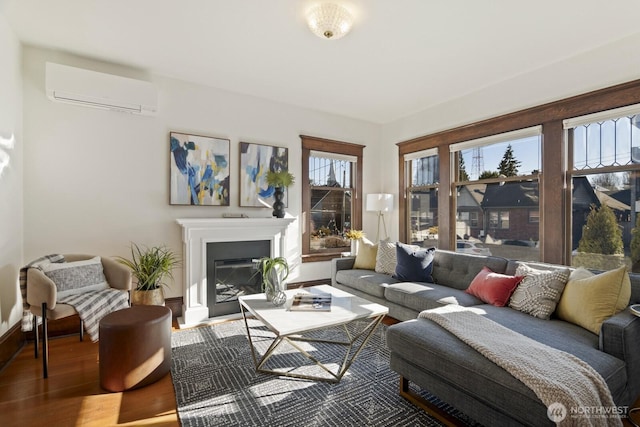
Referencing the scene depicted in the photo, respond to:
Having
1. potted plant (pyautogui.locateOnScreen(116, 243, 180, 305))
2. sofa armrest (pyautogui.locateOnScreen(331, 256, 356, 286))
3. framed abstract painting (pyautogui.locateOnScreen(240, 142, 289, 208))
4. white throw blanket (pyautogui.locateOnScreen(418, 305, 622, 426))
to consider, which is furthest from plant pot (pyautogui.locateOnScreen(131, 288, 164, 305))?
white throw blanket (pyautogui.locateOnScreen(418, 305, 622, 426))

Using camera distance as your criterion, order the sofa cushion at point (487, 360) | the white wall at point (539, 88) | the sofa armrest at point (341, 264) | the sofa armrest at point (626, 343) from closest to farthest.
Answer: the sofa cushion at point (487, 360) → the sofa armrest at point (626, 343) → the white wall at point (539, 88) → the sofa armrest at point (341, 264)

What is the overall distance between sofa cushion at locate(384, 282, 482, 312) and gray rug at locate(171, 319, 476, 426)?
0.50 m

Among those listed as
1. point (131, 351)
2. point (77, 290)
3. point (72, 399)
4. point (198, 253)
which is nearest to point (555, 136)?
point (198, 253)

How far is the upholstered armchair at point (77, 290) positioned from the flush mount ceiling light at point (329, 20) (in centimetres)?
269

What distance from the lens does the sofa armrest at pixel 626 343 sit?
177cm

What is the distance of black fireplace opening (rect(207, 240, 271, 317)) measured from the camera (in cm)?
364

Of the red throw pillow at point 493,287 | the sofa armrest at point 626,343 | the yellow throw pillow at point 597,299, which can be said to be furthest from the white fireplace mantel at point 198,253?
the sofa armrest at point 626,343

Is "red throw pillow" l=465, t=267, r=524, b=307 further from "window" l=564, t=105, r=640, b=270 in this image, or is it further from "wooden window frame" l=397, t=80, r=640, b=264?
"window" l=564, t=105, r=640, b=270

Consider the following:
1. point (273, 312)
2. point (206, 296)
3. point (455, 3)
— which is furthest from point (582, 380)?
point (206, 296)

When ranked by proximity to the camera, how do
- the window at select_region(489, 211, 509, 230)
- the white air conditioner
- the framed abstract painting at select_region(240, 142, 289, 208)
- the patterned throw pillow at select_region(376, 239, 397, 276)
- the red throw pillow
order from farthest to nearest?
1. the framed abstract painting at select_region(240, 142, 289, 208)
2. the patterned throw pillow at select_region(376, 239, 397, 276)
3. the window at select_region(489, 211, 509, 230)
4. the white air conditioner
5. the red throw pillow

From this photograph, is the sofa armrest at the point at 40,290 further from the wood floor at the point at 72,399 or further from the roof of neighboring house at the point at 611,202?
the roof of neighboring house at the point at 611,202

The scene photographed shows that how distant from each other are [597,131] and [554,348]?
2.38 metres

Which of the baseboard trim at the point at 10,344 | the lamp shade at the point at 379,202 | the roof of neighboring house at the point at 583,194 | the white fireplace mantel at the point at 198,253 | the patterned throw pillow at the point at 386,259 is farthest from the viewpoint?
the lamp shade at the point at 379,202

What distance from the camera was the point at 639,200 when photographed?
278 centimetres
